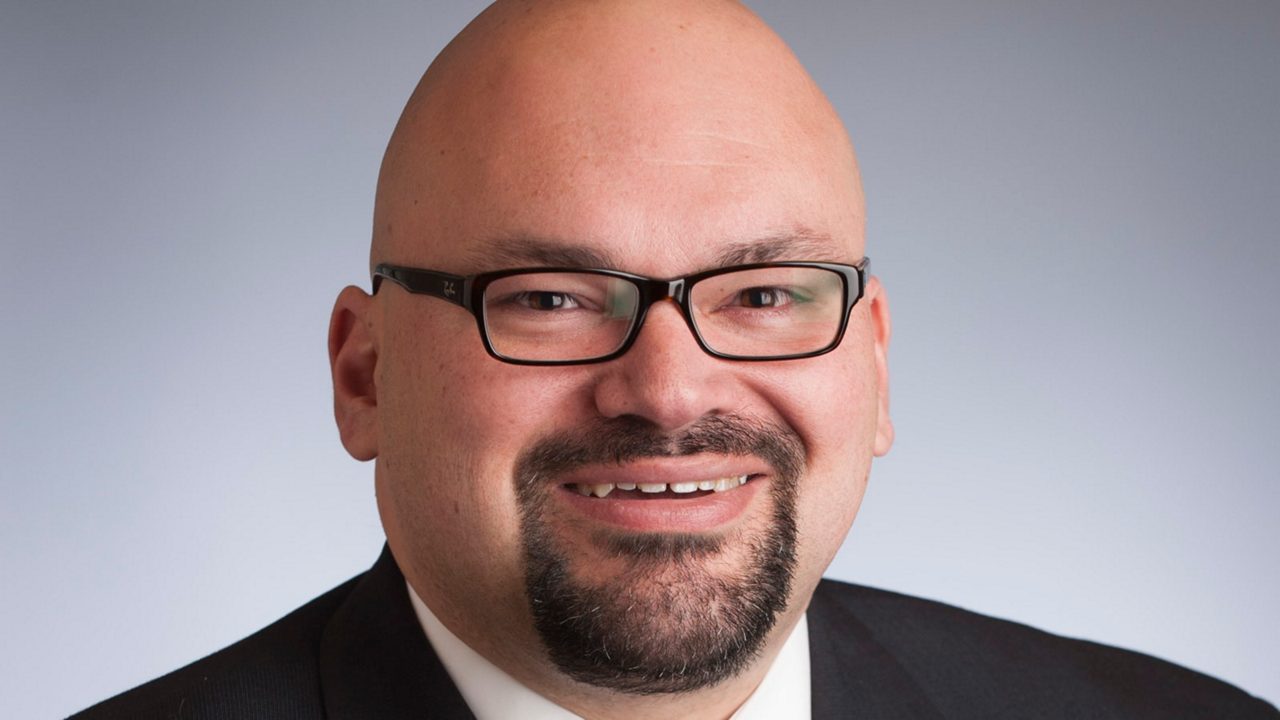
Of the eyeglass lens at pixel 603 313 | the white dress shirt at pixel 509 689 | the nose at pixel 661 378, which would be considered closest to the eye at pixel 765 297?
the eyeglass lens at pixel 603 313

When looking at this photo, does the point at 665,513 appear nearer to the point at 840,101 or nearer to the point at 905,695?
the point at 905,695

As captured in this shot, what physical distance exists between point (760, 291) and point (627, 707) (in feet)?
2.18

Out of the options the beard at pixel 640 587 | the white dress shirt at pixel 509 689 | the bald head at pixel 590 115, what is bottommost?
the white dress shirt at pixel 509 689

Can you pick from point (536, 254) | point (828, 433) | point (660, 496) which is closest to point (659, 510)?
point (660, 496)

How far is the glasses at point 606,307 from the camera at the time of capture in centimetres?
216

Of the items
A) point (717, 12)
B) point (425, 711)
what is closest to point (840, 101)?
point (717, 12)

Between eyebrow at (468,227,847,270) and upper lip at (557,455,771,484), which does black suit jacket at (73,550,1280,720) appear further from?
eyebrow at (468,227,847,270)

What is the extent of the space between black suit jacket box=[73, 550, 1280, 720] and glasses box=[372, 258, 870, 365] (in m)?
0.52

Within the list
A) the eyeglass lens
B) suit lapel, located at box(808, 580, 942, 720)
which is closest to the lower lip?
the eyeglass lens

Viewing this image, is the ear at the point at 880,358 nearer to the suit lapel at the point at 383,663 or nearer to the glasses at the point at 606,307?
the glasses at the point at 606,307

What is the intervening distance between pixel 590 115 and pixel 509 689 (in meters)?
0.88

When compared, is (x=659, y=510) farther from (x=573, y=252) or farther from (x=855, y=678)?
(x=855, y=678)

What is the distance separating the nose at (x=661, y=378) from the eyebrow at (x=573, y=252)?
0.11 m

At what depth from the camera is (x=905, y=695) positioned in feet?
8.94
